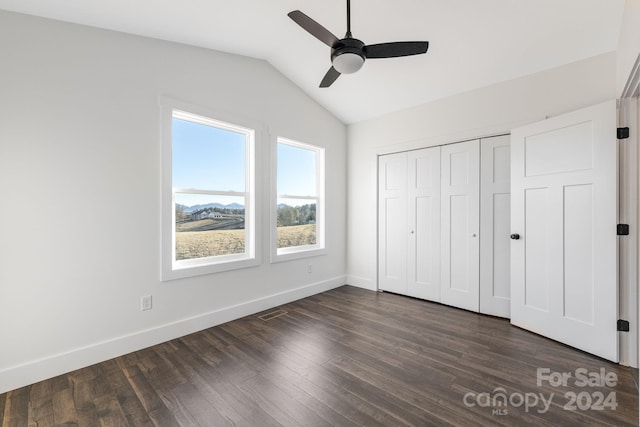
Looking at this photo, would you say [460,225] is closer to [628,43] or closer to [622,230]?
[622,230]

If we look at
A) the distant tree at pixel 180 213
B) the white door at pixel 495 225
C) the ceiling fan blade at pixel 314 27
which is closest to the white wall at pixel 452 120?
the white door at pixel 495 225

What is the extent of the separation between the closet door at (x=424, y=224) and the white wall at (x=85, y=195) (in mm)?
2608

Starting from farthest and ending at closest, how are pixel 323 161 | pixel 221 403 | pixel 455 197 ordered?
pixel 323 161, pixel 455 197, pixel 221 403

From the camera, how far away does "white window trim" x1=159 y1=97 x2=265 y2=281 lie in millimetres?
2623

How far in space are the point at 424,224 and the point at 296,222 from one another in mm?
1843

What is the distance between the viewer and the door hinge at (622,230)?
219 cm

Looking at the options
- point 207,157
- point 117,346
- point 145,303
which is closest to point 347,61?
point 207,157

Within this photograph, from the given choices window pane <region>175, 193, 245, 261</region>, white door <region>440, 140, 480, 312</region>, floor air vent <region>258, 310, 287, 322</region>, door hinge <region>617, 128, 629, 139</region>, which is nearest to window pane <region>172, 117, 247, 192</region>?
window pane <region>175, 193, 245, 261</region>

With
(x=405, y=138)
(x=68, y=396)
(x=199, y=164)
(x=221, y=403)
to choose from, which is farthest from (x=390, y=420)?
(x=405, y=138)

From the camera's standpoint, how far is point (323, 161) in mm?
4316

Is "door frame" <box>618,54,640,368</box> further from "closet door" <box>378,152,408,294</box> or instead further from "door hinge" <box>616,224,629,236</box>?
"closet door" <box>378,152,408,294</box>

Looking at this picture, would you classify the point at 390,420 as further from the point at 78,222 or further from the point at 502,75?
the point at 502,75

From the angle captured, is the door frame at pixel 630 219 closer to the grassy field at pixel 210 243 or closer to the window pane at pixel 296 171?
the window pane at pixel 296 171

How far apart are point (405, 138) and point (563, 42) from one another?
71.7 inches
